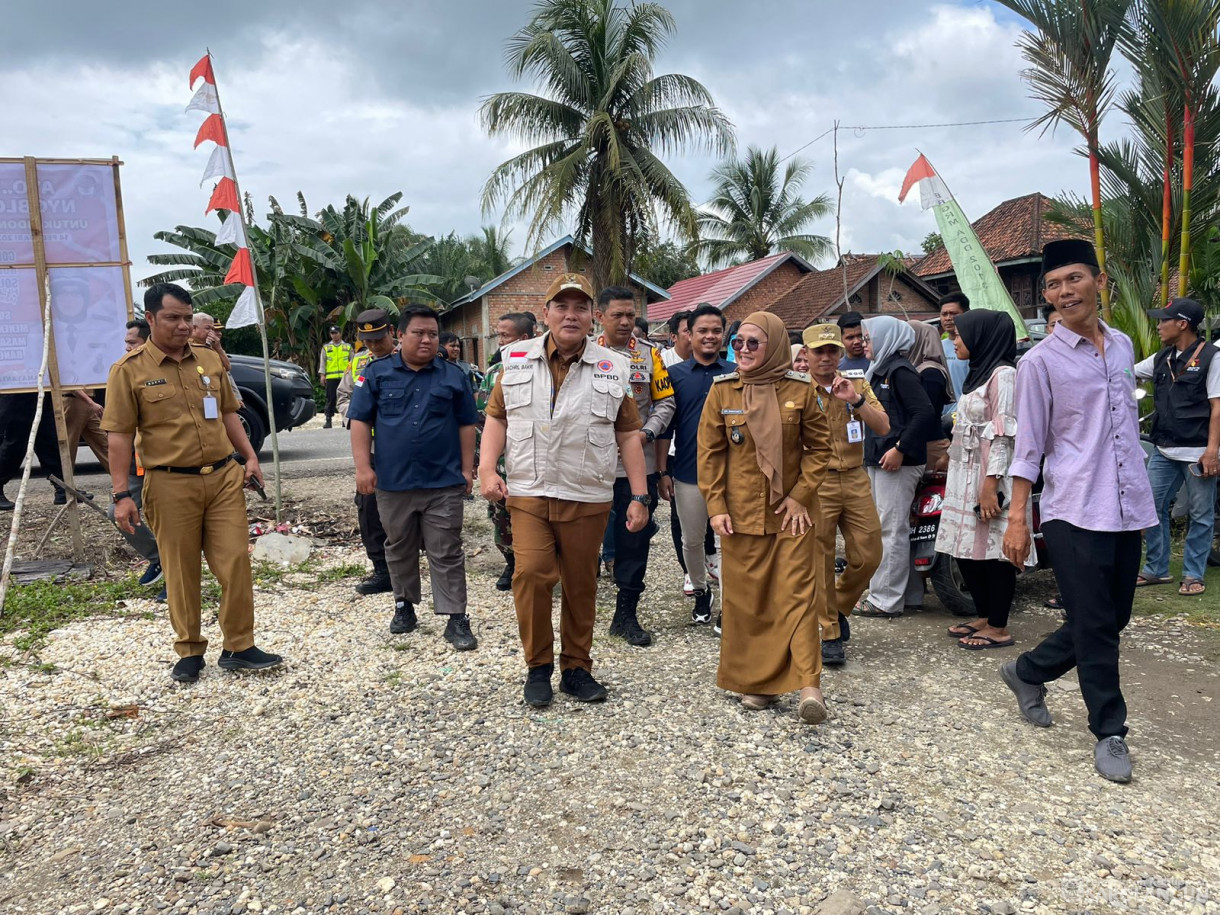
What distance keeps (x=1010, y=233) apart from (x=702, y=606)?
23.2 metres

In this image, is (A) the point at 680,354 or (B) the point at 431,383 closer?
(B) the point at 431,383

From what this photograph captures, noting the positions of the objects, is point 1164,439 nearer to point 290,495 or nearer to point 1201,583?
point 1201,583

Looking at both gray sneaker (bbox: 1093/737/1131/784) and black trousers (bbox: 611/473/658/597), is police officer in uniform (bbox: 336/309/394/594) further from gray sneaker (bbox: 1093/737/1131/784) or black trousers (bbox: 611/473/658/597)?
gray sneaker (bbox: 1093/737/1131/784)

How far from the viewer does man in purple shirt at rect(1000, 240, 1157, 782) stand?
3301 mm

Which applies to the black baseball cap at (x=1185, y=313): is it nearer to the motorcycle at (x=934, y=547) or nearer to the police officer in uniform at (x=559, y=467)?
the motorcycle at (x=934, y=547)

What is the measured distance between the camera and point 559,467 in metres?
3.94

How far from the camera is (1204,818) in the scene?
3.02 m

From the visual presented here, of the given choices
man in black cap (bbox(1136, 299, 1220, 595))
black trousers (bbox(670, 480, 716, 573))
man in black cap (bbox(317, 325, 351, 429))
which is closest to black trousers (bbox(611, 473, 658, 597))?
black trousers (bbox(670, 480, 716, 573))

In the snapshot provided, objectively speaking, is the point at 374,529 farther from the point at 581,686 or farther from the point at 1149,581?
the point at 1149,581

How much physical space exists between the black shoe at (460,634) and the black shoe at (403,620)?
28 centimetres

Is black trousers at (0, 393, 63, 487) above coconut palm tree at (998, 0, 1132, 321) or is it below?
below

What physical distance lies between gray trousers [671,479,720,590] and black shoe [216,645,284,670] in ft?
7.95

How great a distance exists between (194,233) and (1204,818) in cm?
2796

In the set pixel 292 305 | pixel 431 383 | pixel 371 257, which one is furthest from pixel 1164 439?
pixel 292 305
